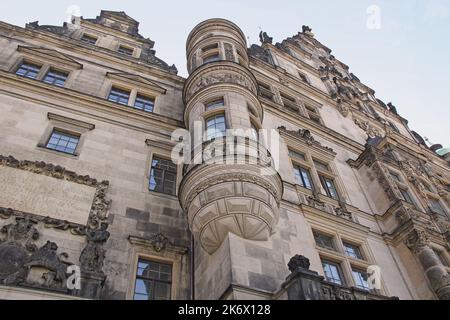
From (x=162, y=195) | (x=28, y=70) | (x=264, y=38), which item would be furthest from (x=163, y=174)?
(x=264, y=38)

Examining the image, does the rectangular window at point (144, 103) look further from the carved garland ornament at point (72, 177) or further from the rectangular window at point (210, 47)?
the carved garland ornament at point (72, 177)

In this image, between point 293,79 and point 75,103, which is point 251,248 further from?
point 293,79

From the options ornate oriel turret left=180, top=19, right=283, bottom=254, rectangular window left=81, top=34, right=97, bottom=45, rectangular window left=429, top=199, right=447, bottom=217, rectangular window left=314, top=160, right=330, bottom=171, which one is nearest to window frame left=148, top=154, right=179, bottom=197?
ornate oriel turret left=180, top=19, right=283, bottom=254

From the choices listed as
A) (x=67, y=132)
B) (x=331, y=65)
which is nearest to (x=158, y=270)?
(x=67, y=132)

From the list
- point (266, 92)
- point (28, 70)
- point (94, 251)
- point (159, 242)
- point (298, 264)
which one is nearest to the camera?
point (298, 264)

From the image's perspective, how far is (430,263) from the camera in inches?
466

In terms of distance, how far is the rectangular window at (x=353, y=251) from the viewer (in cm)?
1197

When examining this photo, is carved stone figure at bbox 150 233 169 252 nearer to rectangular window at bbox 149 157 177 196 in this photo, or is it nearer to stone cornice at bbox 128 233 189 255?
stone cornice at bbox 128 233 189 255

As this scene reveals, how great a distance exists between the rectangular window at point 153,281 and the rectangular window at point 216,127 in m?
4.00

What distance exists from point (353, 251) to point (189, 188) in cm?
633

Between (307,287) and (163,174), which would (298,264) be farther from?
(163,174)

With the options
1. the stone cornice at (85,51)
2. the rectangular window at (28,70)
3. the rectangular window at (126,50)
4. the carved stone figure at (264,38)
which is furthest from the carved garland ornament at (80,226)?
the carved stone figure at (264,38)

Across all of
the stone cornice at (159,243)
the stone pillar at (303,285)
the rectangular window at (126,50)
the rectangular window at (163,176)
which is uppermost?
the rectangular window at (126,50)

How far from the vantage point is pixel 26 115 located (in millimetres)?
12250
